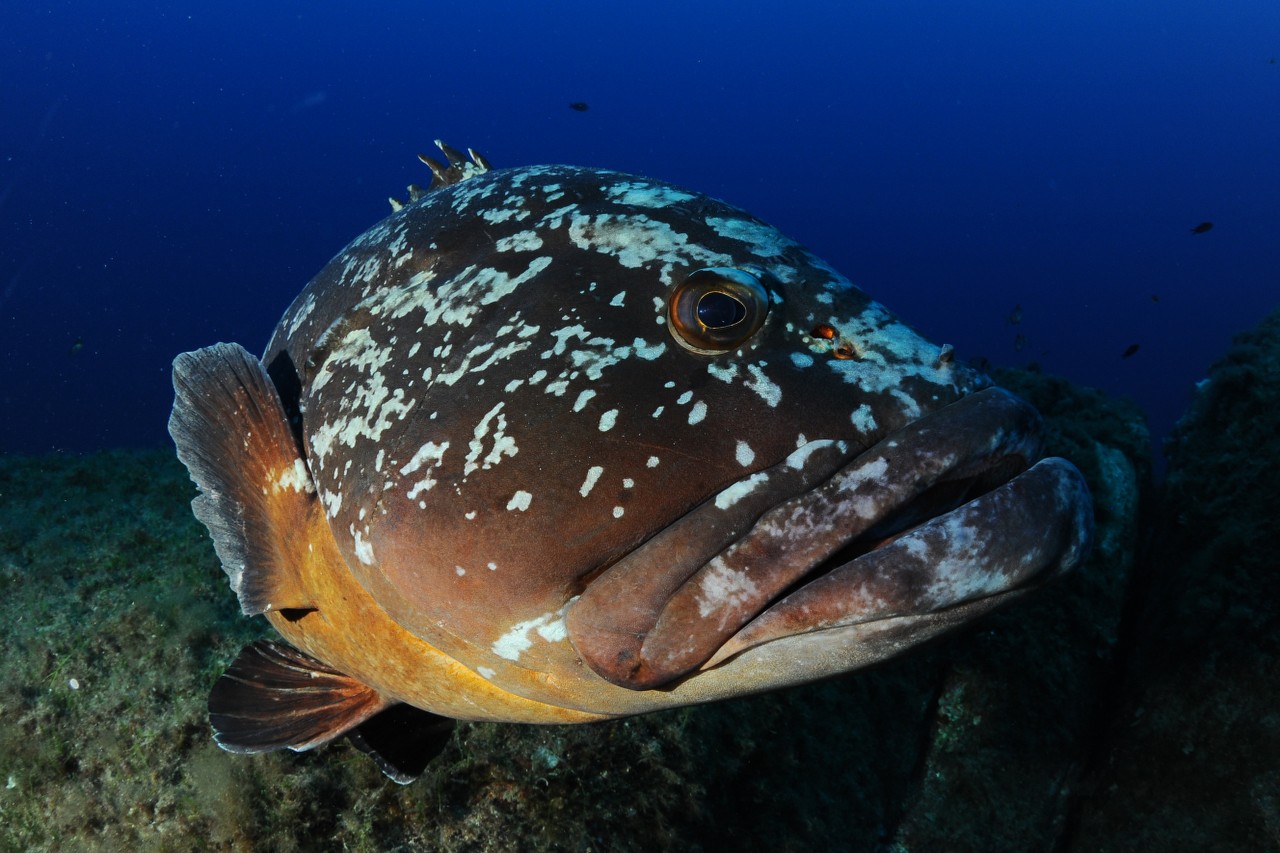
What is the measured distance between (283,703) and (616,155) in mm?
143186

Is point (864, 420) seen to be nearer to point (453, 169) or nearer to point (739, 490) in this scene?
point (739, 490)

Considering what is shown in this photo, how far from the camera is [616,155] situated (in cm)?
13538

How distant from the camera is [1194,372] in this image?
88.3 meters

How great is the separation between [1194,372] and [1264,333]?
105109mm

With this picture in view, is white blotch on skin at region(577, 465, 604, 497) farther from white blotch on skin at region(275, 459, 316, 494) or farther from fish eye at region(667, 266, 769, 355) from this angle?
white blotch on skin at region(275, 459, 316, 494)

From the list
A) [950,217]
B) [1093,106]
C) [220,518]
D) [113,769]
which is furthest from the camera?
[1093,106]

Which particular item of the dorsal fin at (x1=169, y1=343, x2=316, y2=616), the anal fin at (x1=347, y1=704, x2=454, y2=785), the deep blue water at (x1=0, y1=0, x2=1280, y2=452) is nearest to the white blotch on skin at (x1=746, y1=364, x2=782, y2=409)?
the dorsal fin at (x1=169, y1=343, x2=316, y2=616)

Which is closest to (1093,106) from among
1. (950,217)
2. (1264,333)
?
(950,217)

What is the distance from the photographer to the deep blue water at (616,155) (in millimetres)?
86938

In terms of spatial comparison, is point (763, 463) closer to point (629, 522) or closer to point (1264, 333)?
point (629, 522)

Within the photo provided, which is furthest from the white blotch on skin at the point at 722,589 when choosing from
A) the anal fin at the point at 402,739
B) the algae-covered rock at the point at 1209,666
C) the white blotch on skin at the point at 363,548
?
the algae-covered rock at the point at 1209,666

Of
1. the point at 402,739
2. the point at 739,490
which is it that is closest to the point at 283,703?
the point at 402,739

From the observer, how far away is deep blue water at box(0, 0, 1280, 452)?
285 ft

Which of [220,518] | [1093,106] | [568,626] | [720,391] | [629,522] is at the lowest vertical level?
[1093,106]
